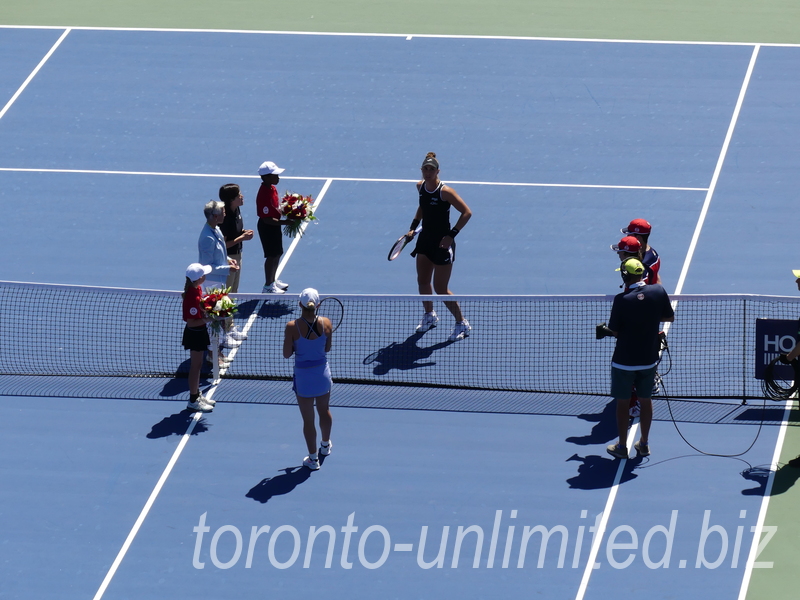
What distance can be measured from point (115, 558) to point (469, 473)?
3.30 m

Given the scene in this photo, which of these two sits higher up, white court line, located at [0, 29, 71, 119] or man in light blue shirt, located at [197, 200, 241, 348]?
white court line, located at [0, 29, 71, 119]

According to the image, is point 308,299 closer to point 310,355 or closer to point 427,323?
point 310,355

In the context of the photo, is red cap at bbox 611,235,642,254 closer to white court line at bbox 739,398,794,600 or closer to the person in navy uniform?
the person in navy uniform

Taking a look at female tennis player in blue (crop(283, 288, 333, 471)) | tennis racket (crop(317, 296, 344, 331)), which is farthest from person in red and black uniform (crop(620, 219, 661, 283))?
tennis racket (crop(317, 296, 344, 331))

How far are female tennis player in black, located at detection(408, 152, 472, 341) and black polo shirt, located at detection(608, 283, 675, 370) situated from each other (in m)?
2.75

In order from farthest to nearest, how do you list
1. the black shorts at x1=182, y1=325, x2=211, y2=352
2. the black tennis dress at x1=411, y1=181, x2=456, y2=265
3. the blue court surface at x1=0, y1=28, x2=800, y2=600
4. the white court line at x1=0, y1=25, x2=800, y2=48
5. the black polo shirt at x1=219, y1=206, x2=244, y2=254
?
the white court line at x1=0, y1=25, x2=800, y2=48 → the black polo shirt at x1=219, y1=206, x2=244, y2=254 → the black tennis dress at x1=411, y1=181, x2=456, y2=265 → the black shorts at x1=182, y1=325, x2=211, y2=352 → the blue court surface at x1=0, y1=28, x2=800, y2=600

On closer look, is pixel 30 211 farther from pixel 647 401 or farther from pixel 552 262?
pixel 647 401

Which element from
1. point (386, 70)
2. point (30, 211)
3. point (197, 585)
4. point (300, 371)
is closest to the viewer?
point (197, 585)

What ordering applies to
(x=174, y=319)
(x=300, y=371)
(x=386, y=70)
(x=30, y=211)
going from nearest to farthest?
(x=300, y=371), (x=174, y=319), (x=30, y=211), (x=386, y=70)

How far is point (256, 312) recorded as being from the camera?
14117mm

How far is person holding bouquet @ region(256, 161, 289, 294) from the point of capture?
14.0 metres

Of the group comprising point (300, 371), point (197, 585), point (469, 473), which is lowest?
point (197, 585)

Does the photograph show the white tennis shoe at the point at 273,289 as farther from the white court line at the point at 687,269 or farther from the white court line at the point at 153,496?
the white court line at the point at 687,269

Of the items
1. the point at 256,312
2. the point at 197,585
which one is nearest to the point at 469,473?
the point at 197,585
